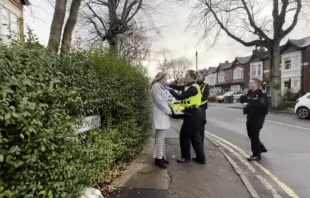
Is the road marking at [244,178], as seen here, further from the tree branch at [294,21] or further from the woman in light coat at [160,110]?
the tree branch at [294,21]

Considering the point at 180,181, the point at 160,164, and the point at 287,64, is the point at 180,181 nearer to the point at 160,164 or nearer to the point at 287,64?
the point at 160,164

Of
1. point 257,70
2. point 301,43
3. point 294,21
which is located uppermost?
point 301,43

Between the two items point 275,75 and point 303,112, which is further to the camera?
point 275,75

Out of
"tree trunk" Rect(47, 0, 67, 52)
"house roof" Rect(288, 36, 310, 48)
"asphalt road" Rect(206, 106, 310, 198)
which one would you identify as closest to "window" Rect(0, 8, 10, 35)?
"tree trunk" Rect(47, 0, 67, 52)

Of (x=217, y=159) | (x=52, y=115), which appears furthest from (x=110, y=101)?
(x=217, y=159)

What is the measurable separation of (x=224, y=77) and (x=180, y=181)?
67.5 metres

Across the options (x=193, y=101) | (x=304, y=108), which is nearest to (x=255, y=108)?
(x=193, y=101)

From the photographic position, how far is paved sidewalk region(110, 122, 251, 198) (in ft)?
13.5

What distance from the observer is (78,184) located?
9.75 feet

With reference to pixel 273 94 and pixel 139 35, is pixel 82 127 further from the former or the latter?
pixel 273 94

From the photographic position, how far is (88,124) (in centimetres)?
357

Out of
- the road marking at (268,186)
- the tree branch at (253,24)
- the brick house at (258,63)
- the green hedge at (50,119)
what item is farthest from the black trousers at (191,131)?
the brick house at (258,63)

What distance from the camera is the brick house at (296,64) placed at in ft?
120

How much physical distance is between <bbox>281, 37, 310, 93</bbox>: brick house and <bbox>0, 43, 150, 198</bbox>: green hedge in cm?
3604
